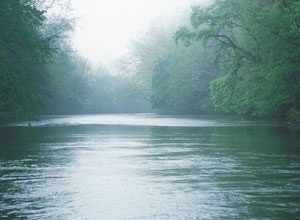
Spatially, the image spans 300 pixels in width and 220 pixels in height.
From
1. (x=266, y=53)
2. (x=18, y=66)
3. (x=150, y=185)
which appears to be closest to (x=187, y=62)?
(x=266, y=53)

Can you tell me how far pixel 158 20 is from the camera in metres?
80.1

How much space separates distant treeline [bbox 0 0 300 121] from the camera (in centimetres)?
1507

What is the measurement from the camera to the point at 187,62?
2303 inches

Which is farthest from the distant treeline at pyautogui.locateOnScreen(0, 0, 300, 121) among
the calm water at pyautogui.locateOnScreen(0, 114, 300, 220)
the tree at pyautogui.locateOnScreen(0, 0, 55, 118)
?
the calm water at pyautogui.locateOnScreen(0, 114, 300, 220)

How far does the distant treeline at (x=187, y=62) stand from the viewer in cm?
1507

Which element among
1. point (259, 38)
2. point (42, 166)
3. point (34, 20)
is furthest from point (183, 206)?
point (259, 38)

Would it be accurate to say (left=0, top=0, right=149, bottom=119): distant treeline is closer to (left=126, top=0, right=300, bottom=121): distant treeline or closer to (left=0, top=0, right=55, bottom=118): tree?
(left=0, top=0, right=55, bottom=118): tree

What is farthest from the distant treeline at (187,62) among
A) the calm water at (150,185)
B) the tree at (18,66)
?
the calm water at (150,185)

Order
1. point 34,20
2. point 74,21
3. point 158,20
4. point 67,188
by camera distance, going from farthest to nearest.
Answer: point 158,20, point 74,21, point 34,20, point 67,188

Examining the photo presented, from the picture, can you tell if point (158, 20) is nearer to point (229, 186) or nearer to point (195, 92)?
point (195, 92)

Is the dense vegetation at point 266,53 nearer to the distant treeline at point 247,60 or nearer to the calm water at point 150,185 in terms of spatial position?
the distant treeline at point 247,60

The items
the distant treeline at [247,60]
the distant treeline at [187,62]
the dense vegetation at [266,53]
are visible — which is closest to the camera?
the distant treeline at [187,62]

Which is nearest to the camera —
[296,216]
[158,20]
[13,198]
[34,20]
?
[296,216]

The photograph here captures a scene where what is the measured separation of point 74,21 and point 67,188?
4550 centimetres
